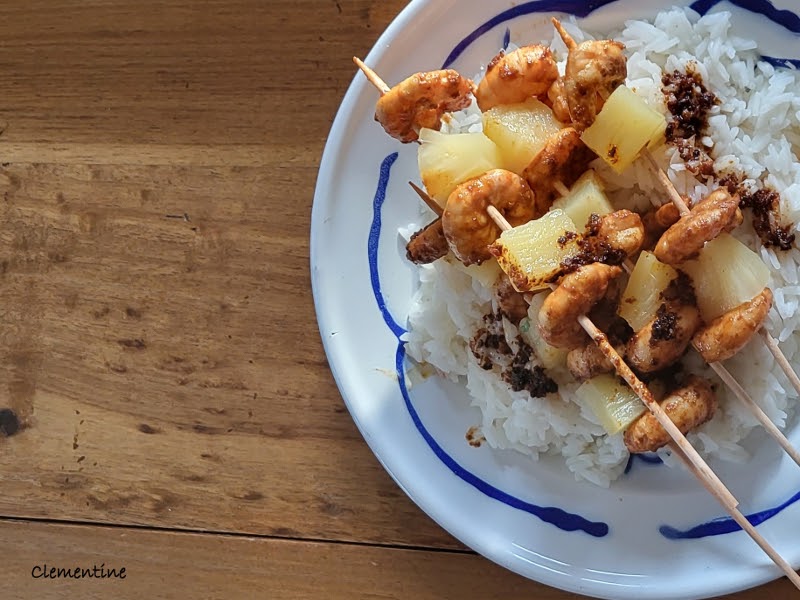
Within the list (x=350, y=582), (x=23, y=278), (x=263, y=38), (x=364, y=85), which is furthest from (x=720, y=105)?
(x=23, y=278)

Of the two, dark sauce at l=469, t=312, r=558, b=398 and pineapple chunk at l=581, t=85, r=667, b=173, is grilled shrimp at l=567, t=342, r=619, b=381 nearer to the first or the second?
dark sauce at l=469, t=312, r=558, b=398

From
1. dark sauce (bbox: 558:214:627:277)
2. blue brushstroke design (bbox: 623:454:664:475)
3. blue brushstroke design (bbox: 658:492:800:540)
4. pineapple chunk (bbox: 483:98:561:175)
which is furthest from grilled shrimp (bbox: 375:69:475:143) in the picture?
blue brushstroke design (bbox: 658:492:800:540)

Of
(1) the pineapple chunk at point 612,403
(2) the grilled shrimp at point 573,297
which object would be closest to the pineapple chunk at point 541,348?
(1) the pineapple chunk at point 612,403

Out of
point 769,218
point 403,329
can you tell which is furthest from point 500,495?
point 769,218

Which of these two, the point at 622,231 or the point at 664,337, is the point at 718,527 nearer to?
the point at 664,337

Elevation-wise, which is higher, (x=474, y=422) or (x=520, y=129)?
(x=520, y=129)

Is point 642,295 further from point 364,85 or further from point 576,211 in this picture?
A: point 364,85

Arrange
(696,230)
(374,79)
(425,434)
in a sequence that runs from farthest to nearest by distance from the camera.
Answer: (425,434) < (374,79) < (696,230)
